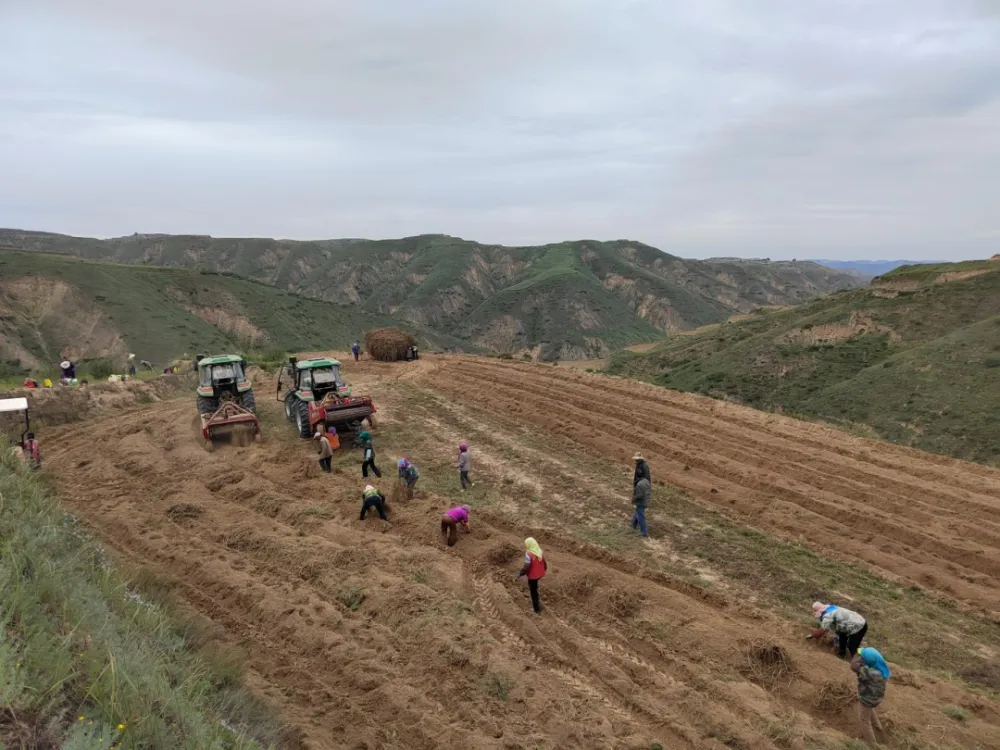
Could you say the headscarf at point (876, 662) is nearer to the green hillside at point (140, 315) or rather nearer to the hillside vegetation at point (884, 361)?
the hillside vegetation at point (884, 361)

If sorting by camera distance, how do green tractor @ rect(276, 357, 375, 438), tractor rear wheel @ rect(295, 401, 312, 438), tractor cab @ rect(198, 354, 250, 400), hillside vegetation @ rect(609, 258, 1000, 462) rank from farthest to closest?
1. hillside vegetation @ rect(609, 258, 1000, 462)
2. tractor cab @ rect(198, 354, 250, 400)
3. tractor rear wheel @ rect(295, 401, 312, 438)
4. green tractor @ rect(276, 357, 375, 438)

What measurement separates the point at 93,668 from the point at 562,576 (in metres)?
6.31

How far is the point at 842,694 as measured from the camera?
6.21 m

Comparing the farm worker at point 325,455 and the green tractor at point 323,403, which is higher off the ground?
the green tractor at point 323,403

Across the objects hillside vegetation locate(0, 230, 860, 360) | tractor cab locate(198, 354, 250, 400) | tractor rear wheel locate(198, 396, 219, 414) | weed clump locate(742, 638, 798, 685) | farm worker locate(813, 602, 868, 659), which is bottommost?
weed clump locate(742, 638, 798, 685)

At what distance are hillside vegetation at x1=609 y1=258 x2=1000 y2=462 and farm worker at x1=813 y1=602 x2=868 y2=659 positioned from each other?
1589cm

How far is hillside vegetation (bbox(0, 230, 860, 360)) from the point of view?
3383 inches

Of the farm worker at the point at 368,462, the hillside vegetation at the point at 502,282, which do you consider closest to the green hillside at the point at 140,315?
the hillside vegetation at the point at 502,282

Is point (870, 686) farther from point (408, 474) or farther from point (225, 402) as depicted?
point (225, 402)

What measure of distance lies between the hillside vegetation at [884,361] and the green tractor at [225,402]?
22.7 m

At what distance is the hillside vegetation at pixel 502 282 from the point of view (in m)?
85.9

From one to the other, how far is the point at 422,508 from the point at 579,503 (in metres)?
3.33

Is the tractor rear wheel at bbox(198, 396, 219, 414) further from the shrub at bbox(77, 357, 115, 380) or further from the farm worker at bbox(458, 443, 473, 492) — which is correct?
the shrub at bbox(77, 357, 115, 380)

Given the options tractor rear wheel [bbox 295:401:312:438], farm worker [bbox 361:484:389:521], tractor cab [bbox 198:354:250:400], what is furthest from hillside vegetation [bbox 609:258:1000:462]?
tractor cab [bbox 198:354:250:400]
